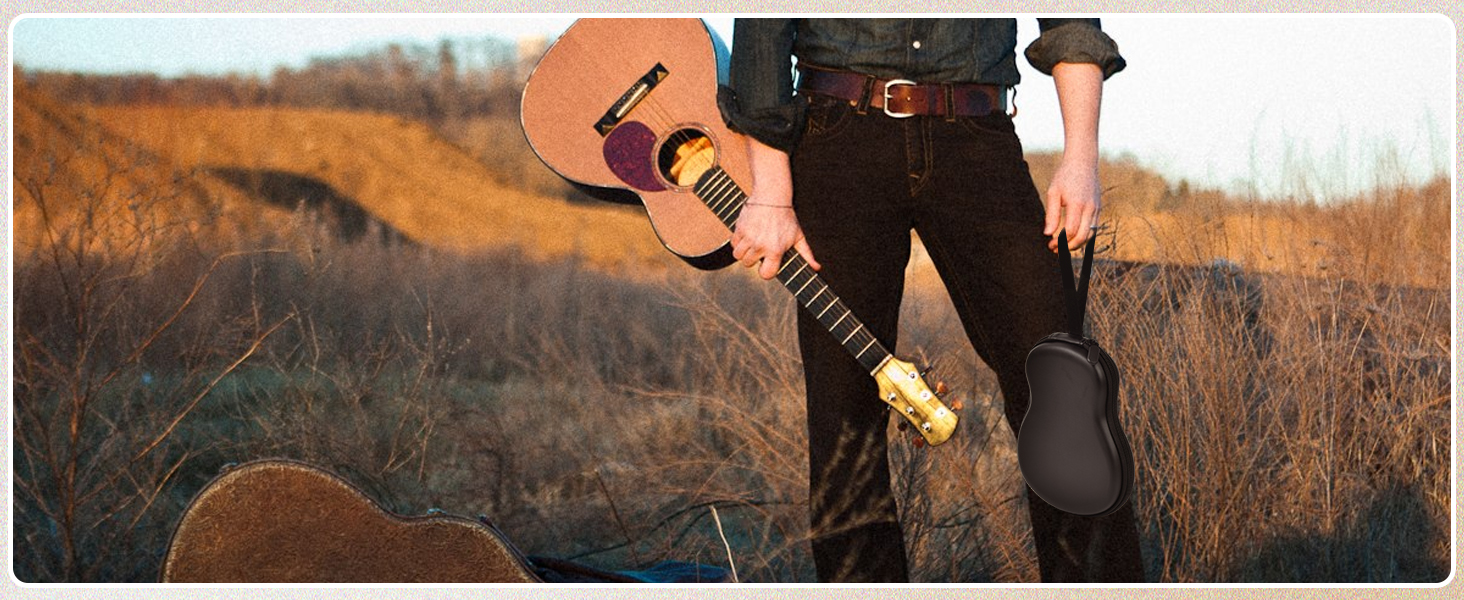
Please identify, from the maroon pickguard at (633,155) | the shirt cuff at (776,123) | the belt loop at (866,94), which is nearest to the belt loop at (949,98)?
the belt loop at (866,94)

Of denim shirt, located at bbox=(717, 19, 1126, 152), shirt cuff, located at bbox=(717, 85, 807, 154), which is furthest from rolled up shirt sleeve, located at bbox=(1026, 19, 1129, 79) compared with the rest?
shirt cuff, located at bbox=(717, 85, 807, 154)

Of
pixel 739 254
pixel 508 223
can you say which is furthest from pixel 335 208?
pixel 739 254

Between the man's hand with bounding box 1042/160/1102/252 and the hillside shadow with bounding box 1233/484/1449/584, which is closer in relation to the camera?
the man's hand with bounding box 1042/160/1102/252

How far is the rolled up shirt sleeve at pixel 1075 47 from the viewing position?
6.97 ft

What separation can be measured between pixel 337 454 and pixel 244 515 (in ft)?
3.08

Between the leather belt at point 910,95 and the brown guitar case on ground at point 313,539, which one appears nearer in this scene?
the leather belt at point 910,95

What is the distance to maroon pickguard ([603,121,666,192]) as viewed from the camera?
8.43ft

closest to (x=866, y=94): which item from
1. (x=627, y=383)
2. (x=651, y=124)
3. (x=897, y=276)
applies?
(x=897, y=276)

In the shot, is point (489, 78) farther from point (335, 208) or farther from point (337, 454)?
point (337, 454)

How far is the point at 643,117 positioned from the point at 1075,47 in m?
0.83

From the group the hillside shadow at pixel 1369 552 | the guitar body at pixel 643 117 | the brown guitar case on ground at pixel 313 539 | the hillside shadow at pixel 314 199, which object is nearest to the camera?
the brown guitar case on ground at pixel 313 539

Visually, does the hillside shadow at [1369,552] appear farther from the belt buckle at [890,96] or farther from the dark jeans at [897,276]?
the belt buckle at [890,96]

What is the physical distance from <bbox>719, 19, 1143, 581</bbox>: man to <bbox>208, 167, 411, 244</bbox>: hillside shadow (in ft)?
6.51

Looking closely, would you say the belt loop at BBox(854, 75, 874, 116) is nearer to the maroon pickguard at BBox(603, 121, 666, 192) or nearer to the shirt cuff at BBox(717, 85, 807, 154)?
the shirt cuff at BBox(717, 85, 807, 154)
